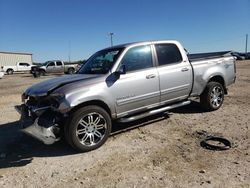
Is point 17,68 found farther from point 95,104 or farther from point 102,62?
point 95,104

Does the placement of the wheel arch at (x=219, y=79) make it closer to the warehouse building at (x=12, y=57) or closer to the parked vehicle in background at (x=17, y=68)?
the parked vehicle in background at (x=17, y=68)

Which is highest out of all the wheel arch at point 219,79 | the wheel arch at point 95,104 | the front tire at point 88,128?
the wheel arch at point 219,79

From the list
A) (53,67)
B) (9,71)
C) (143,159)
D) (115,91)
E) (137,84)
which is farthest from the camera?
(9,71)

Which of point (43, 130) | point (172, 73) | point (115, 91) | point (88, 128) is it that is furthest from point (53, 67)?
point (43, 130)

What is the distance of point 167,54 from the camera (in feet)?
20.5

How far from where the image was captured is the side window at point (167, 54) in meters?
6.05

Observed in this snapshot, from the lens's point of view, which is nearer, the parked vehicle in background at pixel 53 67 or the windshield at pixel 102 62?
the windshield at pixel 102 62

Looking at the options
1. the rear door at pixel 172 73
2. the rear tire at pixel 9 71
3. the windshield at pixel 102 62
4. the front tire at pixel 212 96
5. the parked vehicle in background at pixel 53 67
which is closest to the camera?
the windshield at pixel 102 62

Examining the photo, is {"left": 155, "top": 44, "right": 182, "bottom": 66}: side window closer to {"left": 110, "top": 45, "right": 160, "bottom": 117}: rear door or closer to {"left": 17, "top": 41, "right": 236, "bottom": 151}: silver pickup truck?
{"left": 17, "top": 41, "right": 236, "bottom": 151}: silver pickup truck

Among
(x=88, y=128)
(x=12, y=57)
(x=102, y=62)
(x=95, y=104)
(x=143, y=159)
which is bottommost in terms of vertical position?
(x=143, y=159)

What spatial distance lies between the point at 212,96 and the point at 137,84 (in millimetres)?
2659

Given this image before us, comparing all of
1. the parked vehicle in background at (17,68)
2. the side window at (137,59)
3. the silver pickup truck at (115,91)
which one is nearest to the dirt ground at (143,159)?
the silver pickup truck at (115,91)

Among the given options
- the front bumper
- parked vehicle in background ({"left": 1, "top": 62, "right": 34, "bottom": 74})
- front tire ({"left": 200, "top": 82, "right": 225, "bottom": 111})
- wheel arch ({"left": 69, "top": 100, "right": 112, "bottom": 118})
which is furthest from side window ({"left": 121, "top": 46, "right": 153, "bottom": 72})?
parked vehicle in background ({"left": 1, "top": 62, "right": 34, "bottom": 74})

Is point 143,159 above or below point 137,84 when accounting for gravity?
below
